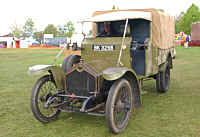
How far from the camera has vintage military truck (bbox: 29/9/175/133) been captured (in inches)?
175

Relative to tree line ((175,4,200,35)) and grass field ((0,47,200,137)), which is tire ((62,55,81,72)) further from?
tree line ((175,4,200,35))

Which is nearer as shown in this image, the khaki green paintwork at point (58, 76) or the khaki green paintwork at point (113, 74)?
the khaki green paintwork at point (113, 74)

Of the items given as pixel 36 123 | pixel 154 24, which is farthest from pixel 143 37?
pixel 36 123

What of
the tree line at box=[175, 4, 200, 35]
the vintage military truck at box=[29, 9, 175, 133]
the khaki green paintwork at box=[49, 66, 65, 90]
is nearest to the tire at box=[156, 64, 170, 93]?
the vintage military truck at box=[29, 9, 175, 133]

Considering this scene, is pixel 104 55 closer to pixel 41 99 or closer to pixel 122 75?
pixel 122 75

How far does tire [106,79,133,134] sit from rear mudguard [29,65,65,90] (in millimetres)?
1230

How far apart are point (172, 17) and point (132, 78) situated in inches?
163

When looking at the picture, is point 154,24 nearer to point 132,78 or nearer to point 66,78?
point 132,78

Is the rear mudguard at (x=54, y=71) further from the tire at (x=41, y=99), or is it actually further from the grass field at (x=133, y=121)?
the grass field at (x=133, y=121)

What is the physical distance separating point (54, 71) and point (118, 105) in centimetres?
145

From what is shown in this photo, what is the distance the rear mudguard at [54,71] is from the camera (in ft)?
15.5

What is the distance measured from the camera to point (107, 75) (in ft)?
13.7

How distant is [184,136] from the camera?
164 inches

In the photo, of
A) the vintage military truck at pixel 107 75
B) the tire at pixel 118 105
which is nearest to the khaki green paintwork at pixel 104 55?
the vintage military truck at pixel 107 75
